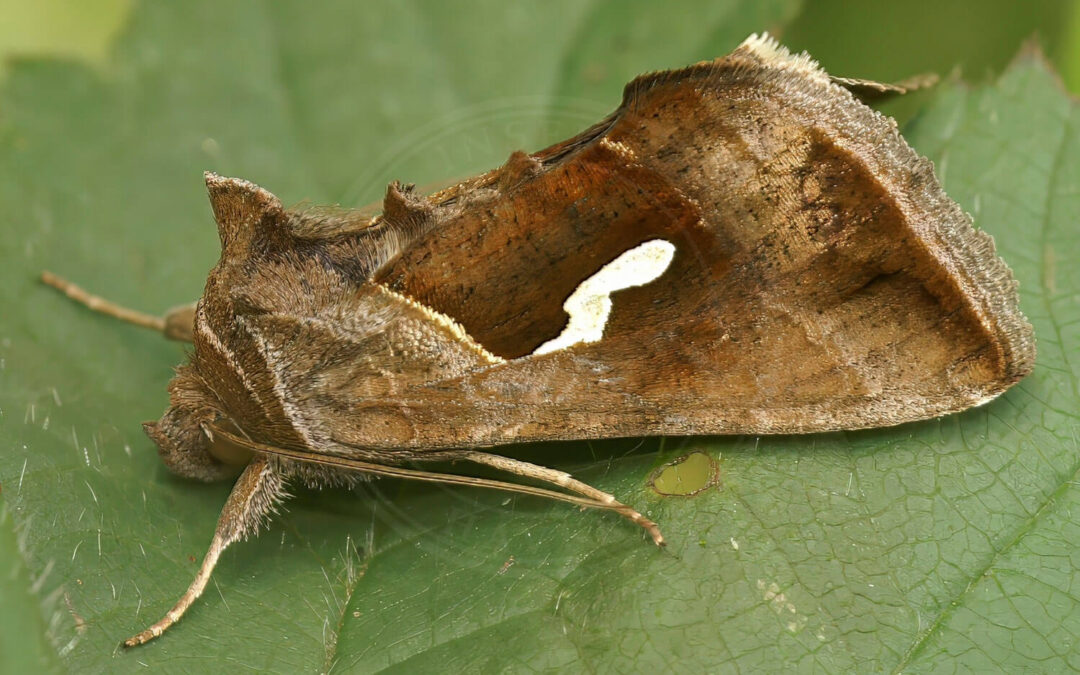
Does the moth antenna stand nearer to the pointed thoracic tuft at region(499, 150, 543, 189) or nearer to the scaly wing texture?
the scaly wing texture

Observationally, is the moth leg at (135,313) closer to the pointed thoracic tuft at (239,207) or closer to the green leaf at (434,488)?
the green leaf at (434,488)

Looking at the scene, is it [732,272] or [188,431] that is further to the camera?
[188,431]

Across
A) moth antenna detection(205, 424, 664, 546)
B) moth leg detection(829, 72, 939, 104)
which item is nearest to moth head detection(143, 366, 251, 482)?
moth antenna detection(205, 424, 664, 546)

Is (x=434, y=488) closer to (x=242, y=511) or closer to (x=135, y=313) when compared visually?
(x=242, y=511)

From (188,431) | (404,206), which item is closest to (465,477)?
(404,206)

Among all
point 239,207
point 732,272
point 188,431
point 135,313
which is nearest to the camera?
point 732,272

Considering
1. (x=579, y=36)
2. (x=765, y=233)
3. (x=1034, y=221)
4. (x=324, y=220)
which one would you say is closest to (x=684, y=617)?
(x=765, y=233)
